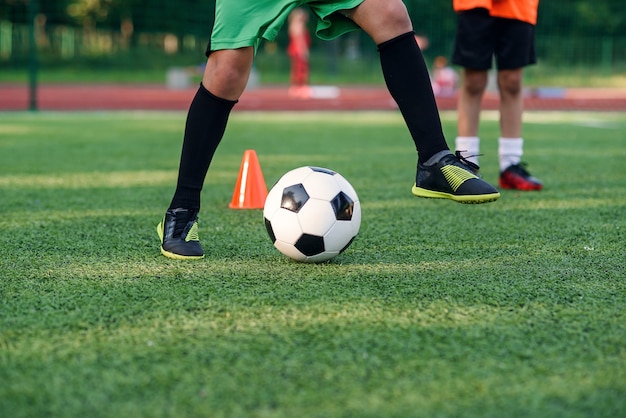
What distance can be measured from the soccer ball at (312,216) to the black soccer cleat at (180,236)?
0.27 m

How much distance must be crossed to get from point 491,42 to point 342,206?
2.31m

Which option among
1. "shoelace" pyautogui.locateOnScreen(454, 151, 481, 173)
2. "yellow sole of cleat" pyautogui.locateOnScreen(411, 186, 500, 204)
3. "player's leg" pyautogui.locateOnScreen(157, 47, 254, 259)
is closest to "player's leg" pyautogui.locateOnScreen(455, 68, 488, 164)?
"shoelace" pyautogui.locateOnScreen(454, 151, 481, 173)

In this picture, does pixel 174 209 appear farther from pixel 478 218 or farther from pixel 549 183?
pixel 549 183

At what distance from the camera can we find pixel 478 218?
11.7 feet

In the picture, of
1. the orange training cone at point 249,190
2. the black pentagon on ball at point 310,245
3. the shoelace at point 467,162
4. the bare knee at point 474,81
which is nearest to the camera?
the black pentagon on ball at point 310,245

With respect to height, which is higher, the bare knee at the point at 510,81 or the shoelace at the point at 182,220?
the bare knee at the point at 510,81

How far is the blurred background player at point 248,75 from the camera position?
8.70 feet

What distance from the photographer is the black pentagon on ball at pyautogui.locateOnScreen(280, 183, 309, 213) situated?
2684 mm

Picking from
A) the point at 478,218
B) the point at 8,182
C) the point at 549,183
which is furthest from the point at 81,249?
the point at 549,183

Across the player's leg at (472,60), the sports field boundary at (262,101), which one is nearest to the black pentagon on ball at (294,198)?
the player's leg at (472,60)

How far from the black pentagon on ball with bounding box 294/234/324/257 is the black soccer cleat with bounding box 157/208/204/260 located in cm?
36

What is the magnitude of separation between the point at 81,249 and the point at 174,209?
0.40 m

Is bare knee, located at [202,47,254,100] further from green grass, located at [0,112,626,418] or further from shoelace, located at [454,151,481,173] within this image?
shoelace, located at [454,151,481,173]

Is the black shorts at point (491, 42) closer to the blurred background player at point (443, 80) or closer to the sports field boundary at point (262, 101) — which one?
the sports field boundary at point (262, 101)
